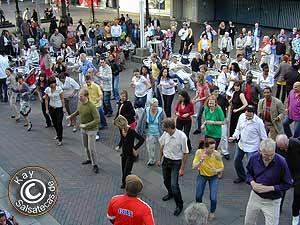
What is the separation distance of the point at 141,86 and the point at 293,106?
3846mm

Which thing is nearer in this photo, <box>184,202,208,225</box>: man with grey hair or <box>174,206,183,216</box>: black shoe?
<box>184,202,208,225</box>: man with grey hair

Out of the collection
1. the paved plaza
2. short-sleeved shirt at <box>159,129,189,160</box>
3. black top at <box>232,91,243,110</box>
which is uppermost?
black top at <box>232,91,243,110</box>

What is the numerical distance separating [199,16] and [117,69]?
20059 mm

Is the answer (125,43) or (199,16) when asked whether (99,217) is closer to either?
(125,43)

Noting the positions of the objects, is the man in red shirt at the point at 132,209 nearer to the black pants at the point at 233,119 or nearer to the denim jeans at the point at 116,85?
the black pants at the point at 233,119

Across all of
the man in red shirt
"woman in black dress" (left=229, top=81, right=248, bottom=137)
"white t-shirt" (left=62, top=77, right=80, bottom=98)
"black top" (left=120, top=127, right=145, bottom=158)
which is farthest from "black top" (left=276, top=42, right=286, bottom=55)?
the man in red shirt

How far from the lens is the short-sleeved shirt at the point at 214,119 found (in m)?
7.80

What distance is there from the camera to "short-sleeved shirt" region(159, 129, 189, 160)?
21.7 ft

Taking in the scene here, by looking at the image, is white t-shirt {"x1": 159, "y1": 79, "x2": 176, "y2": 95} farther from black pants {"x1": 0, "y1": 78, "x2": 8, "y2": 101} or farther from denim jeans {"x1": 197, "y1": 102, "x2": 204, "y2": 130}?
black pants {"x1": 0, "y1": 78, "x2": 8, "y2": 101}

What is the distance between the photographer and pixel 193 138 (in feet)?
33.9

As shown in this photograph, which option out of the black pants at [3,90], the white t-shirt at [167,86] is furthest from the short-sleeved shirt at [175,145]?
the black pants at [3,90]

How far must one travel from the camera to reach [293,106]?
347 inches

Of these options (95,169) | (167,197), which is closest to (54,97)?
(95,169)

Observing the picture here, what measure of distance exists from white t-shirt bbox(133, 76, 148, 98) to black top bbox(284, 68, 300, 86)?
386 centimetres
